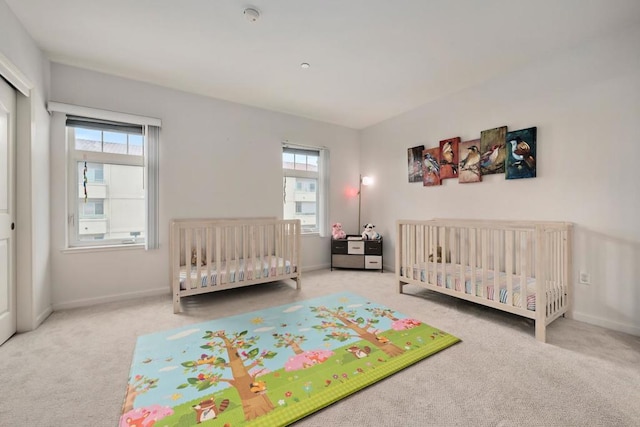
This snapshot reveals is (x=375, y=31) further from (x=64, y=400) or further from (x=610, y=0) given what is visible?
(x=64, y=400)

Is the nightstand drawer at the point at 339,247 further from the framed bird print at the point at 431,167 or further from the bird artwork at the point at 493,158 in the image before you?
the bird artwork at the point at 493,158

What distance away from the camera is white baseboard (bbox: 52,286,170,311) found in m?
2.54

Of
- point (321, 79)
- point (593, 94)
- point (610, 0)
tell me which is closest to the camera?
point (610, 0)

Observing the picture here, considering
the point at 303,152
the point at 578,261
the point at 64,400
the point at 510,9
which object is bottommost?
the point at 64,400

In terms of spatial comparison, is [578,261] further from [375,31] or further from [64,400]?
[64,400]

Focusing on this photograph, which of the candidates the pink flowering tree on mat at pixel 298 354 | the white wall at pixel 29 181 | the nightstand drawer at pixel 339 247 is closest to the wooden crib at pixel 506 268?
the nightstand drawer at pixel 339 247

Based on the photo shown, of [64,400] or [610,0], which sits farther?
[610,0]

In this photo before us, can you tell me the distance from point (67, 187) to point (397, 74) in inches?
135

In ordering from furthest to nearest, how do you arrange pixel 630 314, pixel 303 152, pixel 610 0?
pixel 303 152 → pixel 630 314 → pixel 610 0

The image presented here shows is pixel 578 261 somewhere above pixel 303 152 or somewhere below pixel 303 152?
below

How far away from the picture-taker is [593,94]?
7.22 ft

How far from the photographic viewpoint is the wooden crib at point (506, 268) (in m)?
1.96

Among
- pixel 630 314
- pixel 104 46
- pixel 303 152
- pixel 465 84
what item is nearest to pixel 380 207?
pixel 303 152

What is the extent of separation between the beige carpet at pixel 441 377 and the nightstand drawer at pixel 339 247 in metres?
1.72
